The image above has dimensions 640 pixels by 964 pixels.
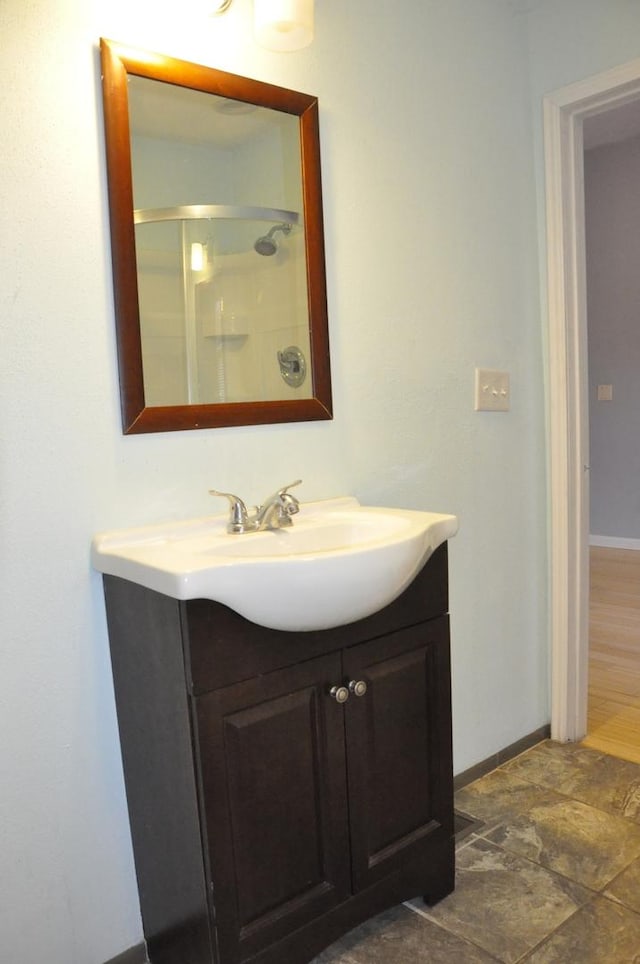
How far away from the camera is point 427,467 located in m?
Result: 1.83

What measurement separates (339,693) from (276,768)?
0.53 feet

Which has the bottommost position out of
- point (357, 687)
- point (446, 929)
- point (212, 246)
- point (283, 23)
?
point (446, 929)

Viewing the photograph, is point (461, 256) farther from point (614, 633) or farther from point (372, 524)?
point (614, 633)

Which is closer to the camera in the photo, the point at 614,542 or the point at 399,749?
the point at 399,749

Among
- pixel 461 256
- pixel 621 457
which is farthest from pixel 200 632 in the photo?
pixel 621 457

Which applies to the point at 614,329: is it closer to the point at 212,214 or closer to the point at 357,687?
the point at 212,214

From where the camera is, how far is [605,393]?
4.67m

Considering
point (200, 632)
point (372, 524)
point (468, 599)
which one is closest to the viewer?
point (200, 632)

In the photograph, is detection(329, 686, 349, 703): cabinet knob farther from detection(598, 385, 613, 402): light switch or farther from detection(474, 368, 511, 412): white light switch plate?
detection(598, 385, 613, 402): light switch

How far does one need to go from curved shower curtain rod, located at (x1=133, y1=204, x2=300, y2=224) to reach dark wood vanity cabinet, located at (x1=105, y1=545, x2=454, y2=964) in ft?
Result: 2.20

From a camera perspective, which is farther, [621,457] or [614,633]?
[621,457]

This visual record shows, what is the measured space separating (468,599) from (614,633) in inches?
57.6

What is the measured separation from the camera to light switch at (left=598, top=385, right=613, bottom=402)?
183 inches

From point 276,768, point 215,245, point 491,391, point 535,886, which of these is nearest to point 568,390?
point 491,391
